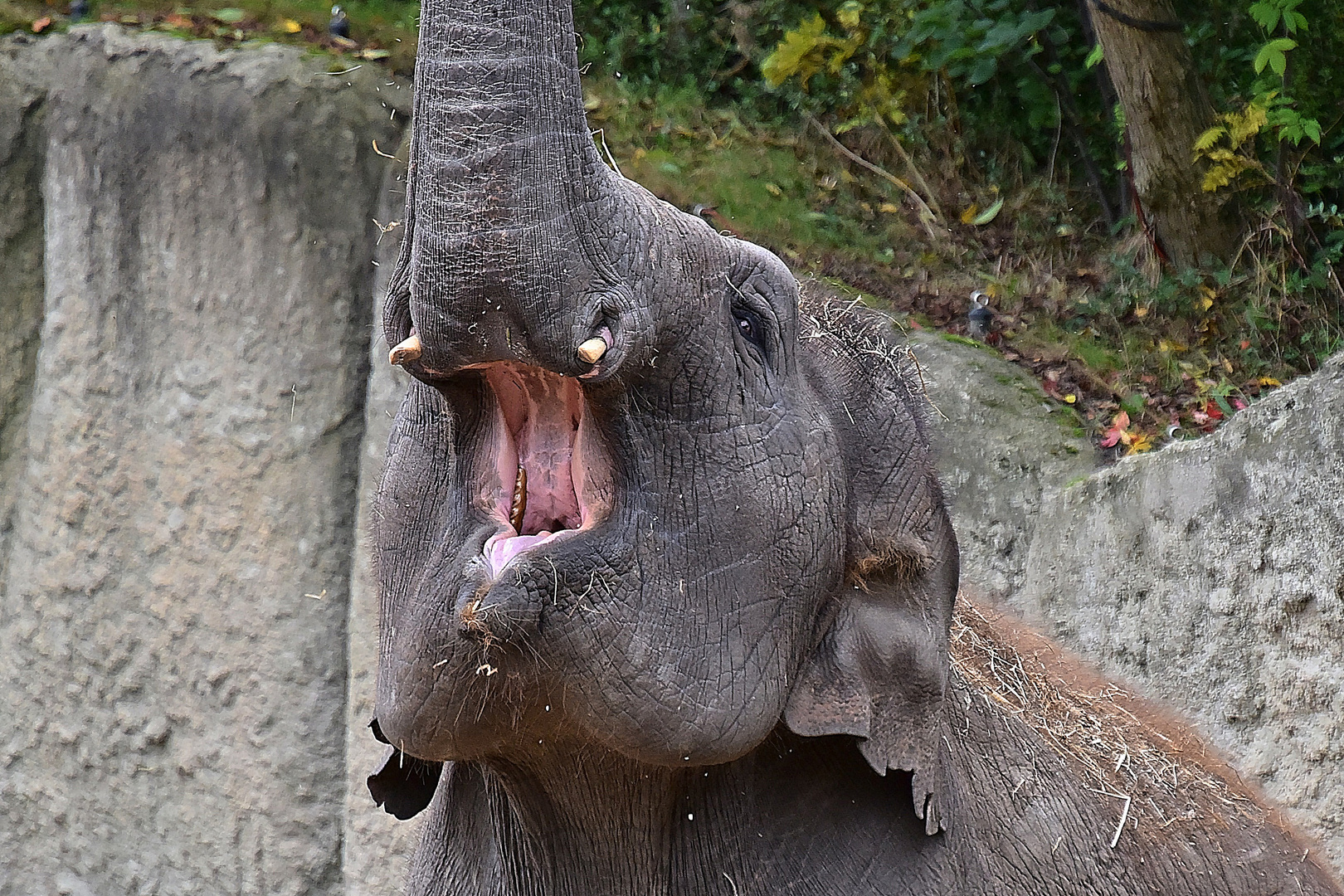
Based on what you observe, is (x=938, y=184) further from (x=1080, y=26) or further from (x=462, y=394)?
(x=462, y=394)

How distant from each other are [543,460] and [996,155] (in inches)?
168

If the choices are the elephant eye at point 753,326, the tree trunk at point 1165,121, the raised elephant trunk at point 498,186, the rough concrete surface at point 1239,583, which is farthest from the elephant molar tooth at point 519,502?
the tree trunk at point 1165,121

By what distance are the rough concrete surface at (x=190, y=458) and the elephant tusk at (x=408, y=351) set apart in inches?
110

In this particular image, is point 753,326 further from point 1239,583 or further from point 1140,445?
point 1140,445

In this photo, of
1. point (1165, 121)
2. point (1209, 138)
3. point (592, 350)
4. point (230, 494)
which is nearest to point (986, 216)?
point (1165, 121)

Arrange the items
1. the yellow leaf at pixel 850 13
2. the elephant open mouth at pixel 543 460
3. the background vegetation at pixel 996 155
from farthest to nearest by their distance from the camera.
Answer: the yellow leaf at pixel 850 13 < the background vegetation at pixel 996 155 < the elephant open mouth at pixel 543 460

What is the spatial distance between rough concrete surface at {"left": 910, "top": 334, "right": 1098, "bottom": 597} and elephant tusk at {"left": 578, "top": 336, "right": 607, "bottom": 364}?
249 cm

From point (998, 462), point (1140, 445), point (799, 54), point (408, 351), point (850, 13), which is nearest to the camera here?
point (408, 351)

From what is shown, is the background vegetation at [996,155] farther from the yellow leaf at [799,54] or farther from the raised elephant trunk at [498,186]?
the raised elephant trunk at [498,186]

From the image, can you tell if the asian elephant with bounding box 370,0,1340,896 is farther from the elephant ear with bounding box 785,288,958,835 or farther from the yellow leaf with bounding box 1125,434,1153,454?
the yellow leaf with bounding box 1125,434,1153,454

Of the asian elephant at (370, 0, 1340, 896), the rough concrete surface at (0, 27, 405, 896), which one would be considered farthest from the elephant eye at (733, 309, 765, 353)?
the rough concrete surface at (0, 27, 405, 896)

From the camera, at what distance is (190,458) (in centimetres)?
465

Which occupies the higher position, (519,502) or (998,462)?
(519,502)

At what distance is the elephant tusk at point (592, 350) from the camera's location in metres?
1.73
